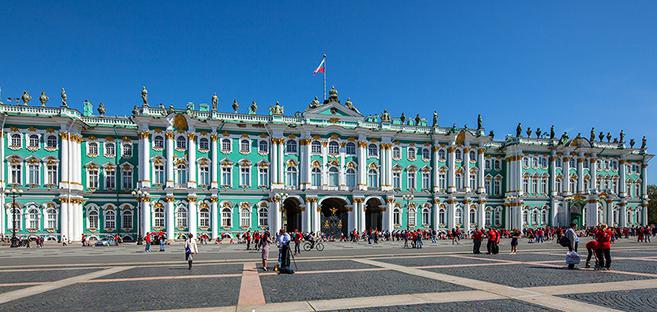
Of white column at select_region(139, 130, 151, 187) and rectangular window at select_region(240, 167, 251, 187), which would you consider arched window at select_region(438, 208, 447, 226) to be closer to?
rectangular window at select_region(240, 167, 251, 187)

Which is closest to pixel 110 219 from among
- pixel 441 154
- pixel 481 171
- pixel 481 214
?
pixel 441 154

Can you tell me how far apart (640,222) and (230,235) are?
66.1 metres

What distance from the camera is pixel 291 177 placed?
49625mm

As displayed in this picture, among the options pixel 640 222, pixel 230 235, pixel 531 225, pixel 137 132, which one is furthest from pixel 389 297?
pixel 640 222

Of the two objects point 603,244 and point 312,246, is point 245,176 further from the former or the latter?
point 603,244

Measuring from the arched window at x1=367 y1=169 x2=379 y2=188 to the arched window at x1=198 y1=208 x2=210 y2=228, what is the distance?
2055 centimetres

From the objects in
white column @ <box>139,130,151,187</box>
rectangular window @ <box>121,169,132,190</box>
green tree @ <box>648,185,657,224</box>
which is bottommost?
green tree @ <box>648,185,657,224</box>

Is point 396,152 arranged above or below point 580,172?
above

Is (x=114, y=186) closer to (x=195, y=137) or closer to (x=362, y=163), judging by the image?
(x=195, y=137)

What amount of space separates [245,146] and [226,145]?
228cm

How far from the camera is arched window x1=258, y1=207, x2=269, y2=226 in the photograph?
48562 millimetres

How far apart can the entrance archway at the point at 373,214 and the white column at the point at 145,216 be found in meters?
26.7

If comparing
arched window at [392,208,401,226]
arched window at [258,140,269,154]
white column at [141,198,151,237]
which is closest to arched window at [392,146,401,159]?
arched window at [392,208,401,226]

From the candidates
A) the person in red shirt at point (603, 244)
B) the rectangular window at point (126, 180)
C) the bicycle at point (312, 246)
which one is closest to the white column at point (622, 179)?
the bicycle at point (312, 246)
